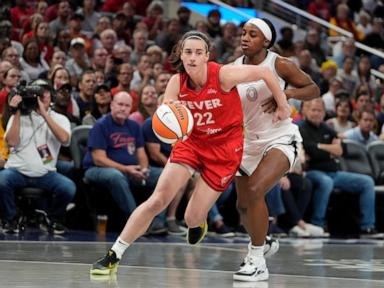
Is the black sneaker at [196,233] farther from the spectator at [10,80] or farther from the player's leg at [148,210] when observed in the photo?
the spectator at [10,80]

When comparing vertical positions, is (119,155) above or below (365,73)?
below

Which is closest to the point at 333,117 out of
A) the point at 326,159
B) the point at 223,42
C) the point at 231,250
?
the point at 326,159

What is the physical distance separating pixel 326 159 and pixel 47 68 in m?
3.74

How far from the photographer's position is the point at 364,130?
14.2m

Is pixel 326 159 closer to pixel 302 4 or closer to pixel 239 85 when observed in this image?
pixel 239 85

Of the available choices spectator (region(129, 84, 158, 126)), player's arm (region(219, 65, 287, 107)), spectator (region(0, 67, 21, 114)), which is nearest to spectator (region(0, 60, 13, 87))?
spectator (region(0, 67, 21, 114))

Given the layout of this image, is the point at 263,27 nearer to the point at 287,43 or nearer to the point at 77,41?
the point at 77,41

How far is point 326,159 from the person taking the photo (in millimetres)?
13227

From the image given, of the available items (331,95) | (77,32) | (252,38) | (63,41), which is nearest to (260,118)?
(252,38)

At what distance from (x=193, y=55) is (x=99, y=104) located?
4.93 m

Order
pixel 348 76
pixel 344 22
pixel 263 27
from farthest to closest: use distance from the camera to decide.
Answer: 1. pixel 344 22
2. pixel 348 76
3. pixel 263 27

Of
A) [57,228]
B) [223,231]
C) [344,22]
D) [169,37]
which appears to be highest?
[344,22]

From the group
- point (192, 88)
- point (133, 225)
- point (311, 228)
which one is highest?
point (192, 88)

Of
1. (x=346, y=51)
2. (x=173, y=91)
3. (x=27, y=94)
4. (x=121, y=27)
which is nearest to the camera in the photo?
(x=173, y=91)
